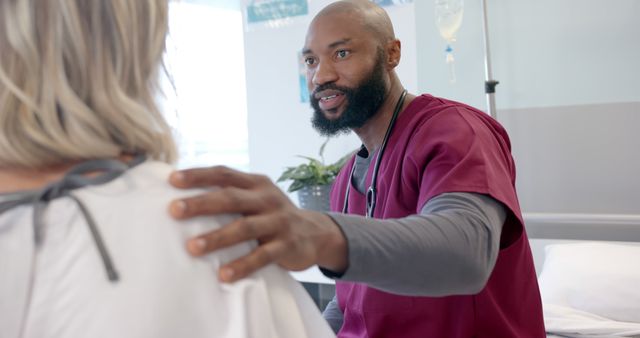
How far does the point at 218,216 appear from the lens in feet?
2.21

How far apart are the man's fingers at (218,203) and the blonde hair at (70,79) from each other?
0.28ft

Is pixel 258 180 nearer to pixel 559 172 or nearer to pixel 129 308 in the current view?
pixel 129 308

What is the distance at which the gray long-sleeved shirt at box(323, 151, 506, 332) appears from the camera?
32.3 inches

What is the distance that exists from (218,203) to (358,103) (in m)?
1.00

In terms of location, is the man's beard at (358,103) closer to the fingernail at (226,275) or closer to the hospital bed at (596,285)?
the hospital bed at (596,285)

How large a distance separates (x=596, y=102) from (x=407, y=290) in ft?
6.41

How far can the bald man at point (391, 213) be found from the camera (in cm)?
72

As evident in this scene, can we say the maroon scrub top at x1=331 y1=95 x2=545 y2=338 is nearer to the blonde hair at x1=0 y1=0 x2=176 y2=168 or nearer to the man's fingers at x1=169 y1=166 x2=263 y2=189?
the man's fingers at x1=169 y1=166 x2=263 y2=189

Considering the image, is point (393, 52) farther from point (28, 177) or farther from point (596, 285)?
point (28, 177)

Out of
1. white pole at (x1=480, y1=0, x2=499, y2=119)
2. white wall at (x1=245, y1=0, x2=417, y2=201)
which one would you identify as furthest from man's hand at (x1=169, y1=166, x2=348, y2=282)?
white wall at (x1=245, y1=0, x2=417, y2=201)

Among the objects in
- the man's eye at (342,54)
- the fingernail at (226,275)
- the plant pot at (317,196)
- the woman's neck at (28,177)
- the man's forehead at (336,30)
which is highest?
the man's forehead at (336,30)

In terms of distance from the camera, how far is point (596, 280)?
206 cm

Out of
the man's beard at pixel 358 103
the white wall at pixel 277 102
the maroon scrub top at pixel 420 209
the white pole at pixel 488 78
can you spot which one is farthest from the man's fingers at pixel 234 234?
the white wall at pixel 277 102

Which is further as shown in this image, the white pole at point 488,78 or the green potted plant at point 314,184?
the green potted plant at point 314,184
